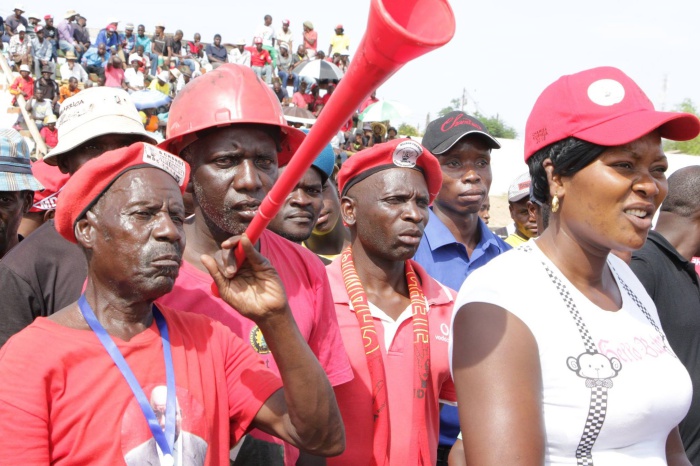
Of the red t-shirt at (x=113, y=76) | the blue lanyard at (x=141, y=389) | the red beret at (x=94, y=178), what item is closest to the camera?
the blue lanyard at (x=141, y=389)

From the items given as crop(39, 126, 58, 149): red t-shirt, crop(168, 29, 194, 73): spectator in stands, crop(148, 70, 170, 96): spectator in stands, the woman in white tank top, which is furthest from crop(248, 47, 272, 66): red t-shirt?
the woman in white tank top

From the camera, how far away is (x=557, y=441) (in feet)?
6.27

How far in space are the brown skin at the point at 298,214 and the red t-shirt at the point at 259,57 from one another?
18.6m

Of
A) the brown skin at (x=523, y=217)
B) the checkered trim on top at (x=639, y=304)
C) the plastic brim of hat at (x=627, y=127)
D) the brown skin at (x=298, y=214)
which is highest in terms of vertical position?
the plastic brim of hat at (x=627, y=127)

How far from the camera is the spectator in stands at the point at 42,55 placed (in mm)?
19750

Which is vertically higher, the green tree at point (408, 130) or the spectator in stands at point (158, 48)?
the spectator in stands at point (158, 48)

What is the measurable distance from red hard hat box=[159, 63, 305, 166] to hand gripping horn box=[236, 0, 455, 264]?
1.01 m

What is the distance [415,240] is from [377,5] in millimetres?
2047

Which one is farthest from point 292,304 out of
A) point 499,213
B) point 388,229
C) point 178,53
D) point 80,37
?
point 499,213

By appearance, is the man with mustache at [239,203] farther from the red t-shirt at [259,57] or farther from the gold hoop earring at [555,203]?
the red t-shirt at [259,57]

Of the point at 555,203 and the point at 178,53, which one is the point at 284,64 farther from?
the point at 555,203

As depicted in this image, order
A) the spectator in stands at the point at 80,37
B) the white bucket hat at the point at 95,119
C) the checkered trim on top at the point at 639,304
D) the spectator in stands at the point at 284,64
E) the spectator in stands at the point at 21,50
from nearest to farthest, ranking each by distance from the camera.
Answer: the checkered trim on top at the point at 639,304, the white bucket hat at the point at 95,119, the spectator in stands at the point at 21,50, the spectator in stands at the point at 80,37, the spectator in stands at the point at 284,64

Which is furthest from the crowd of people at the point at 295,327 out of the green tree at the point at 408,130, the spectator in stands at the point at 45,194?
the green tree at the point at 408,130

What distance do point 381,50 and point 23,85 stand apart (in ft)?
61.9
